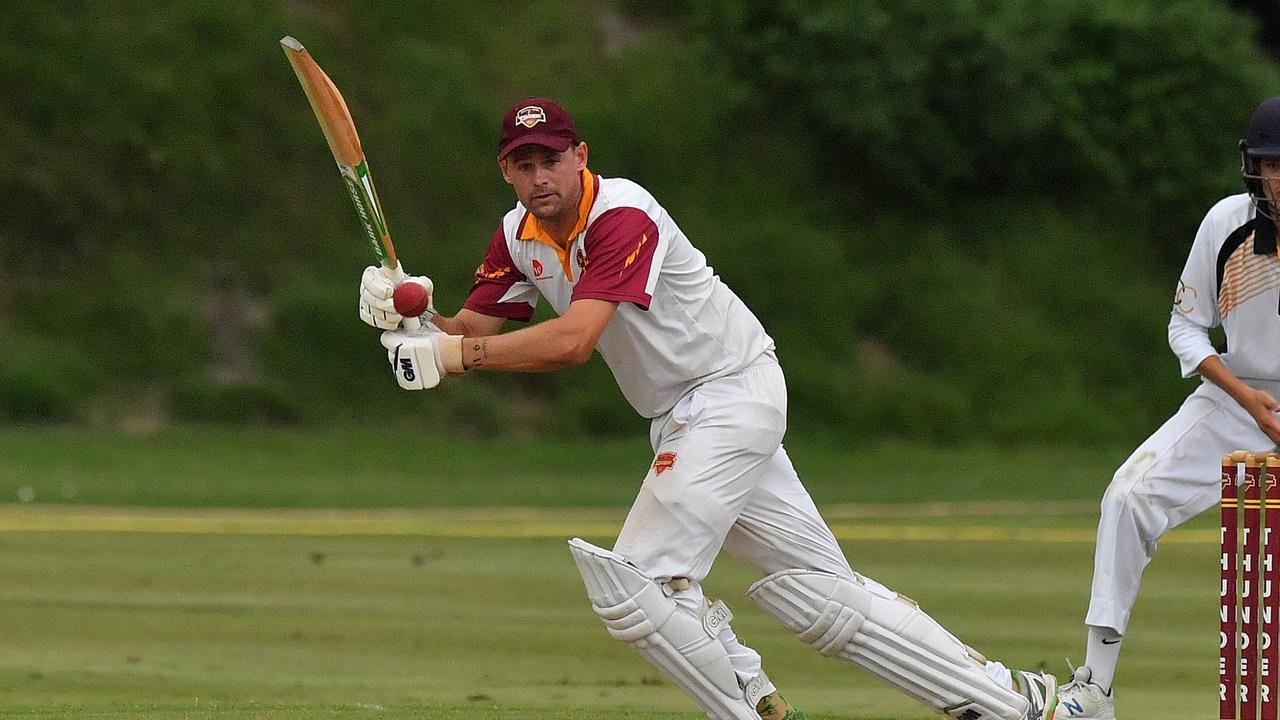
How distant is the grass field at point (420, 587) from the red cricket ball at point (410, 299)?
40.1 inches

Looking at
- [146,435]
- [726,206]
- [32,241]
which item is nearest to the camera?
[146,435]

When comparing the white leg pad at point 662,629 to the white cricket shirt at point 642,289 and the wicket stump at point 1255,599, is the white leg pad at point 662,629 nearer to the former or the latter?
the white cricket shirt at point 642,289

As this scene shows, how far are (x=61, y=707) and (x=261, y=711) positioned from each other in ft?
2.20

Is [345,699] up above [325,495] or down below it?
below

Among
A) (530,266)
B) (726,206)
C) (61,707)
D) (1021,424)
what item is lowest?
(61,707)

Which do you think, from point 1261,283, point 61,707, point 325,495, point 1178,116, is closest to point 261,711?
point 61,707

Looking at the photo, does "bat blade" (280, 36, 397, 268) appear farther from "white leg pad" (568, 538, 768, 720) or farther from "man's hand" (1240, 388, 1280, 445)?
"man's hand" (1240, 388, 1280, 445)

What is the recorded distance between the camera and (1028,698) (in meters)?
4.38

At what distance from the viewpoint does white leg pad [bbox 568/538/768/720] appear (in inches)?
159

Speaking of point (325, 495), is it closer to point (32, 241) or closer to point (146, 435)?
point (146, 435)

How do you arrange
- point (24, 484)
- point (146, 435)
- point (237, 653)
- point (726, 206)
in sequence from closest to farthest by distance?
point (237, 653) → point (24, 484) → point (146, 435) → point (726, 206)

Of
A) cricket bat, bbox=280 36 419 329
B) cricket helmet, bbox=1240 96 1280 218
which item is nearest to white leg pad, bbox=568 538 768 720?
cricket bat, bbox=280 36 419 329

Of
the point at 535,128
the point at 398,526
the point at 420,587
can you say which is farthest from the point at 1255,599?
the point at 398,526

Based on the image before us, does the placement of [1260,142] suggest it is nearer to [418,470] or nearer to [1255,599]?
[1255,599]
